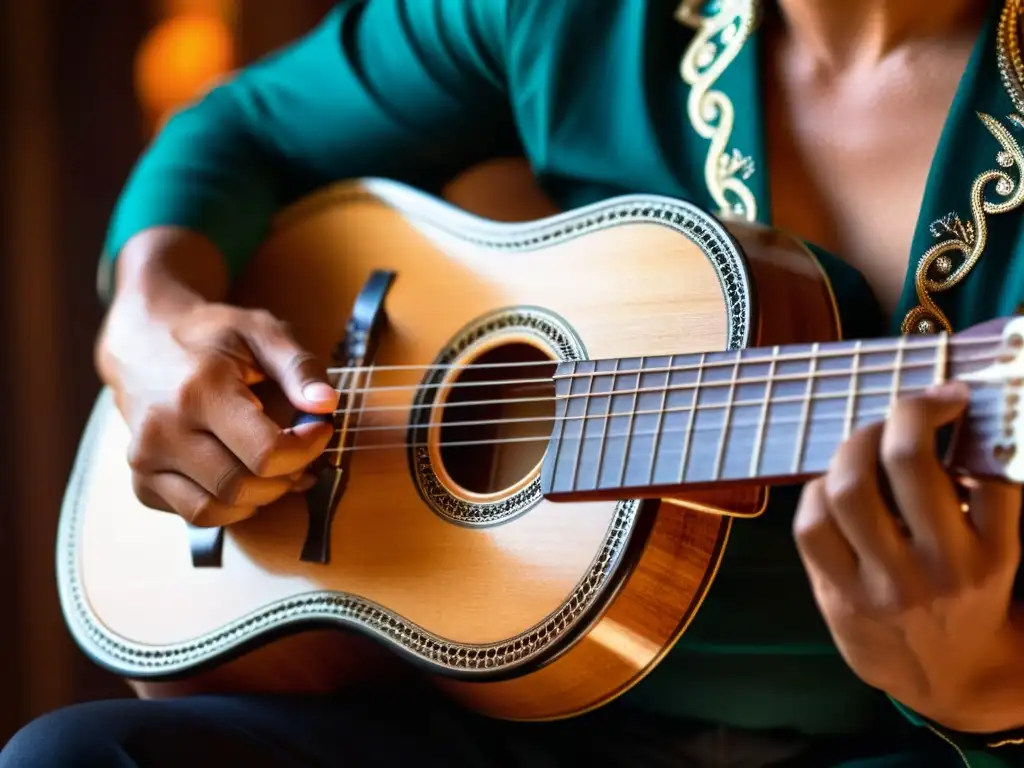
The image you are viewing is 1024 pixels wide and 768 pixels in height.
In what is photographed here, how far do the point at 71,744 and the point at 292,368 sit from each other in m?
0.30

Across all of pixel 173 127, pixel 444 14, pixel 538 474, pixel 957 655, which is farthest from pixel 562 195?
pixel 957 655

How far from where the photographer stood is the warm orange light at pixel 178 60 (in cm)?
162

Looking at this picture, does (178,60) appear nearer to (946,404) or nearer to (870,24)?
(870,24)

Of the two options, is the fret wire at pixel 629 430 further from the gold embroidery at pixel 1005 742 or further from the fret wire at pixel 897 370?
the gold embroidery at pixel 1005 742

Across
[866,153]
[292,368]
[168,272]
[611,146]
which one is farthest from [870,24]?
[168,272]

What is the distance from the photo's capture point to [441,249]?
37.2 inches

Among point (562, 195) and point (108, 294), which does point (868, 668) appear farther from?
point (108, 294)

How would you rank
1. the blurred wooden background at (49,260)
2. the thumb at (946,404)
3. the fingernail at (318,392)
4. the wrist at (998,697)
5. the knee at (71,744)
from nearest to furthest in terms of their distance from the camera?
the thumb at (946,404) < the wrist at (998,697) < the knee at (71,744) < the fingernail at (318,392) < the blurred wooden background at (49,260)

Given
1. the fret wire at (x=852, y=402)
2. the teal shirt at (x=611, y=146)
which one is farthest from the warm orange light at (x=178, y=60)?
the fret wire at (x=852, y=402)

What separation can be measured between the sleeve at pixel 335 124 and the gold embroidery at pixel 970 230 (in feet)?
1.46

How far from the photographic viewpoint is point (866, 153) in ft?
2.79

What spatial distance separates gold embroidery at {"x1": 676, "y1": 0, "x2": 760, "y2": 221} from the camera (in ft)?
2.85

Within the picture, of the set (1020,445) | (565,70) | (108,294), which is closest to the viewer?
(1020,445)

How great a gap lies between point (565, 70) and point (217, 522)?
1.54 ft
